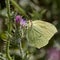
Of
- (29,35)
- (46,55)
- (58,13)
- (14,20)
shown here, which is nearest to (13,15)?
(14,20)

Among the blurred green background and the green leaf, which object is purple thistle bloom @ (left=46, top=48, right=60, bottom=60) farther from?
the green leaf

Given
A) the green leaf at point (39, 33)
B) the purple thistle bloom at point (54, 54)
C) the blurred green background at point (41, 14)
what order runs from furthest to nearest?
the blurred green background at point (41, 14) < the purple thistle bloom at point (54, 54) < the green leaf at point (39, 33)

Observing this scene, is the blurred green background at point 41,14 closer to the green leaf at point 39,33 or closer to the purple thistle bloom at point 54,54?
the purple thistle bloom at point 54,54

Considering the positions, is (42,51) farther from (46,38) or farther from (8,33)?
(8,33)

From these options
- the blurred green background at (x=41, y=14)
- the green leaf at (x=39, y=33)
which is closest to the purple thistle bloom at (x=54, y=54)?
the blurred green background at (x=41, y=14)

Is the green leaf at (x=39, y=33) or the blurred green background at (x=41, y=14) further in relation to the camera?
the blurred green background at (x=41, y=14)

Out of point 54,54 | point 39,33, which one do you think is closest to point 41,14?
point 54,54

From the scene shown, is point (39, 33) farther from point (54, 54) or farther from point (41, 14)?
point (41, 14)

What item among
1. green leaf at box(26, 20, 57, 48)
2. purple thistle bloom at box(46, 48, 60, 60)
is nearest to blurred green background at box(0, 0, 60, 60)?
purple thistle bloom at box(46, 48, 60, 60)
